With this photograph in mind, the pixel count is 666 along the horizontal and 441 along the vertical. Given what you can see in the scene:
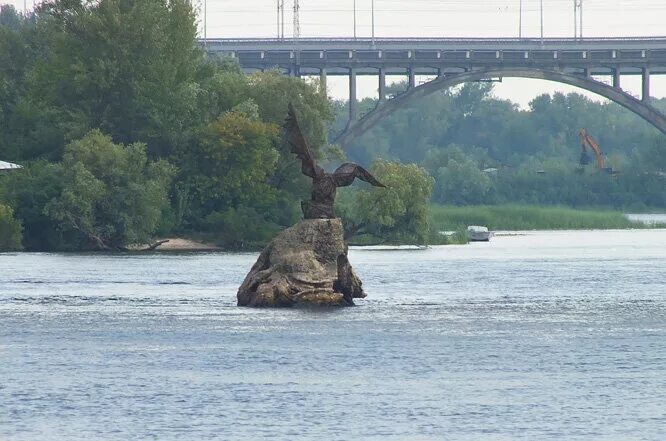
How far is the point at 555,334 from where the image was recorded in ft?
143

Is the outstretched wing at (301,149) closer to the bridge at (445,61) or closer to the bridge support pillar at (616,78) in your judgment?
the bridge at (445,61)

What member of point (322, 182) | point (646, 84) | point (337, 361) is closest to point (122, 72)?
point (646, 84)

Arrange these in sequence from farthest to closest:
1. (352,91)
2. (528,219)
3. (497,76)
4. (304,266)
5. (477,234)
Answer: (528,219)
(497,76)
(352,91)
(477,234)
(304,266)

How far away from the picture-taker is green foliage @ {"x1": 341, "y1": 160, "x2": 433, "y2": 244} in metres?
87.4

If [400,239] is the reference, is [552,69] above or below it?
above

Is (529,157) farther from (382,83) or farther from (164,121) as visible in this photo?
(164,121)

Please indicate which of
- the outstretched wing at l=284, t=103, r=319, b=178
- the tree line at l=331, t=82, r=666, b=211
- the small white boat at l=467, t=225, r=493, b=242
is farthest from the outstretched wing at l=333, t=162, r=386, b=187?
the tree line at l=331, t=82, r=666, b=211

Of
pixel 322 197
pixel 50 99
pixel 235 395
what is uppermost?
pixel 50 99

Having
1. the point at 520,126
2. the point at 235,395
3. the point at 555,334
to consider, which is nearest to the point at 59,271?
the point at 555,334

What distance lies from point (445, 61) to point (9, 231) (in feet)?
125

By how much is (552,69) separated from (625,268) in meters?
43.5

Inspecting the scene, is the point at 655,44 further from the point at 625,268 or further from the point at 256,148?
the point at 625,268

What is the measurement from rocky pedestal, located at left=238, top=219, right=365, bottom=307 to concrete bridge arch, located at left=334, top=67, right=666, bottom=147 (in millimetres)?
66790

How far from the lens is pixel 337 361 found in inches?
1468
